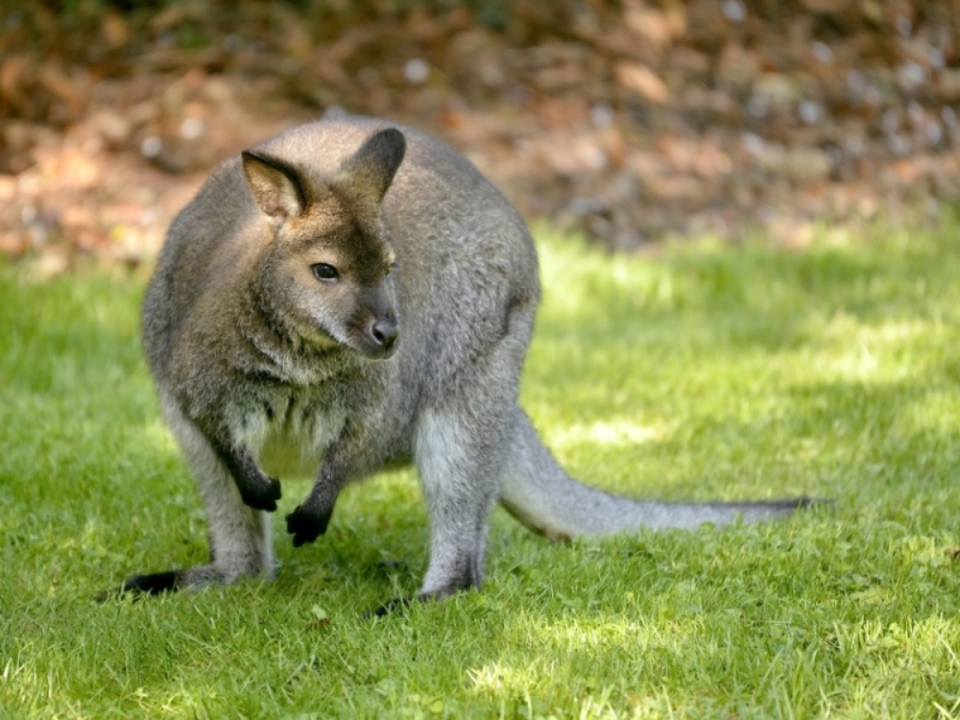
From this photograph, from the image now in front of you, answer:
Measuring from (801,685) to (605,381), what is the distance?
3685 millimetres

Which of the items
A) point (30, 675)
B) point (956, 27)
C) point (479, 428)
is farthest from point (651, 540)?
point (956, 27)

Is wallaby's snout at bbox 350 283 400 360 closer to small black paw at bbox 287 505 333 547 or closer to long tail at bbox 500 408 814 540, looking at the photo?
small black paw at bbox 287 505 333 547

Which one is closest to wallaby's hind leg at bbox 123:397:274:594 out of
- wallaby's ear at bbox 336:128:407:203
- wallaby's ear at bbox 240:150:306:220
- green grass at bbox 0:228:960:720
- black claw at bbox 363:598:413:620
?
green grass at bbox 0:228:960:720

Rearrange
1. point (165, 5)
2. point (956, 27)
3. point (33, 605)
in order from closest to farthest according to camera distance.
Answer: point (33, 605) < point (165, 5) < point (956, 27)

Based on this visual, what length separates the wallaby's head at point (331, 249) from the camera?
3.81 meters

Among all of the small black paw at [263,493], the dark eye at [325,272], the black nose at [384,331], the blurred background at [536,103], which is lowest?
the blurred background at [536,103]

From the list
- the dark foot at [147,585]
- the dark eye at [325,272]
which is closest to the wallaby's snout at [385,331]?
the dark eye at [325,272]

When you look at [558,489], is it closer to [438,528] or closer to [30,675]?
[438,528]

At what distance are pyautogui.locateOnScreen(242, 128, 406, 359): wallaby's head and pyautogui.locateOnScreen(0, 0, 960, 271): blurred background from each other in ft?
14.6

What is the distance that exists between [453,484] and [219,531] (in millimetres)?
842

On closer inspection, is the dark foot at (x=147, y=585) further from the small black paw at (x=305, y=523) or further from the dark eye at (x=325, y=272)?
the dark eye at (x=325, y=272)

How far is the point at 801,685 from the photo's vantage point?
132 inches

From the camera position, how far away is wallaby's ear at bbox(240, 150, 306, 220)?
3830 millimetres

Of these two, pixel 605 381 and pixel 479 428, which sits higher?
pixel 479 428
